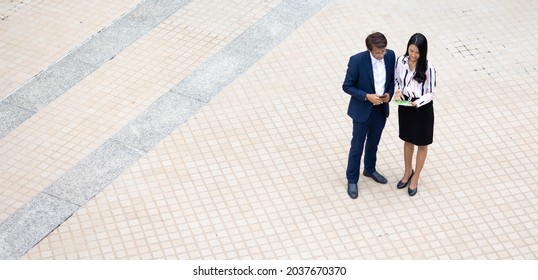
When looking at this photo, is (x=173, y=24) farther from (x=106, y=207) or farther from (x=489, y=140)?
(x=489, y=140)

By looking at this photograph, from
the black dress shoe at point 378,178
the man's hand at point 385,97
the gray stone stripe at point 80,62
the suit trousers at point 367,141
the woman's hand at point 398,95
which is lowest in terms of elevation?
the black dress shoe at point 378,178

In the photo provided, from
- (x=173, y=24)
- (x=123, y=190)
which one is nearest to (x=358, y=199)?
(x=123, y=190)

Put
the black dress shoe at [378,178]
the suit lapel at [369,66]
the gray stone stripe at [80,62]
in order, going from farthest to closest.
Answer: the gray stone stripe at [80,62], the black dress shoe at [378,178], the suit lapel at [369,66]

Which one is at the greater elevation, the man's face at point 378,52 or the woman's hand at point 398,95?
the man's face at point 378,52

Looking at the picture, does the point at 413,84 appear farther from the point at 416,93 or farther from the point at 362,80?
the point at 362,80

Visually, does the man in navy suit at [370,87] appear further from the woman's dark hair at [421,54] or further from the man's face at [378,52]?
the woman's dark hair at [421,54]

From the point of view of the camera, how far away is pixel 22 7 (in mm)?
10898

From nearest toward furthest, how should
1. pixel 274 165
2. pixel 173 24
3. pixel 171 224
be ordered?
pixel 171 224, pixel 274 165, pixel 173 24

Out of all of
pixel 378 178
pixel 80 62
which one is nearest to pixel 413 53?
pixel 378 178

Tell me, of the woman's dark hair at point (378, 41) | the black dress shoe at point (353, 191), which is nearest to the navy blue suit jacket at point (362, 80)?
the woman's dark hair at point (378, 41)

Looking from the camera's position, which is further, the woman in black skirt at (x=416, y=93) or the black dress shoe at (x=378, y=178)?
the black dress shoe at (x=378, y=178)

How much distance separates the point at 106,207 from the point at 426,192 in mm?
2849

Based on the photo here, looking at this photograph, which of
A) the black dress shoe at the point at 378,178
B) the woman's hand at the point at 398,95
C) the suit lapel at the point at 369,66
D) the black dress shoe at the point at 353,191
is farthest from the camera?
the black dress shoe at the point at 378,178

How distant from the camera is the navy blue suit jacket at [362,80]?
7.47 m
